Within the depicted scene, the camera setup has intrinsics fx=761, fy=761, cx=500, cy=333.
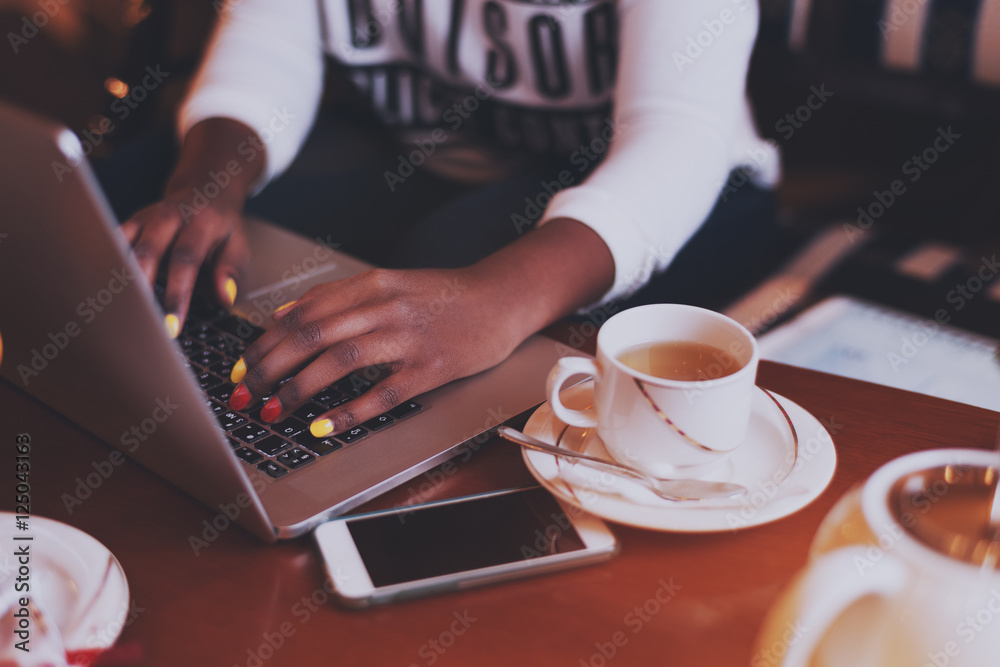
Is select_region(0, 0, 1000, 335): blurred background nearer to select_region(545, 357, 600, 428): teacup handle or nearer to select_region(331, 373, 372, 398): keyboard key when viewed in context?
select_region(331, 373, 372, 398): keyboard key

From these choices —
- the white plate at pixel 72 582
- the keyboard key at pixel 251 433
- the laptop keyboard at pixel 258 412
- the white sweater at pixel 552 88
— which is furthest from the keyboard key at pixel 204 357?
the white sweater at pixel 552 88

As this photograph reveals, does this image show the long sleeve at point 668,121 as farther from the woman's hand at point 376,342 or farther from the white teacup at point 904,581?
the white teacup at point 904,581

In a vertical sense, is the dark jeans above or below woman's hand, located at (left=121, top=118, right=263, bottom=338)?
below

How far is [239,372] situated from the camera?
1.94 ft

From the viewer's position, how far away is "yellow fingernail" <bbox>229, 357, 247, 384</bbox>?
0.59 meters

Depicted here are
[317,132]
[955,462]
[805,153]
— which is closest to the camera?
[955,462]

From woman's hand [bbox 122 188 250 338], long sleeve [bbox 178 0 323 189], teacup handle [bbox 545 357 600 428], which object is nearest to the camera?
teacup handle [bbox 545 357 600 428]

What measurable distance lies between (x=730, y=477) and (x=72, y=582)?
386 millimetres

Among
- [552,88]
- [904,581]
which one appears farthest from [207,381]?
[552,88]

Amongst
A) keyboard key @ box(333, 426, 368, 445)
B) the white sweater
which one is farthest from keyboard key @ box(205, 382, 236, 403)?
the white sweater

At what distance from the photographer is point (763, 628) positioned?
402 mm

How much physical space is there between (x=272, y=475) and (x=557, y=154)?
744mm

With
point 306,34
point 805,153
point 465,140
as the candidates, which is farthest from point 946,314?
point 306,34

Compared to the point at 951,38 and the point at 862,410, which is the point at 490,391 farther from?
the point at 951,38
